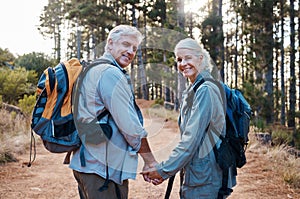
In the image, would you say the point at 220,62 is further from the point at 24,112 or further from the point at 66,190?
the point at 66,190

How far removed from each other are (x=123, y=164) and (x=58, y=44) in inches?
1583

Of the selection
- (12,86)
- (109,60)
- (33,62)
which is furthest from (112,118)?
(33,62)

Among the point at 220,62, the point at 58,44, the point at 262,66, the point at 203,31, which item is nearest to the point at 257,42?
the point at 262,66

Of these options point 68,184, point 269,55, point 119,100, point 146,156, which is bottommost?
point 68,184

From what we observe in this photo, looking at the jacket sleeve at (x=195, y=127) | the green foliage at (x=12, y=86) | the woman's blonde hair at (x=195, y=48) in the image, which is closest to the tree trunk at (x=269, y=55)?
the green foliage at (x=12, y=86)

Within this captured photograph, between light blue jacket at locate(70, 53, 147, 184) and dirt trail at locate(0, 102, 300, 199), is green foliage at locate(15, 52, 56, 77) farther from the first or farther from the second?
light blue jacket at locate(70, 53, 147, 184)

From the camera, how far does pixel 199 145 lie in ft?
6.76

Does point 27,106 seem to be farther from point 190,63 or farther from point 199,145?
point 199,145

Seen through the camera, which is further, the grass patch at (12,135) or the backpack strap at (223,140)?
the grass patch at (12,135)

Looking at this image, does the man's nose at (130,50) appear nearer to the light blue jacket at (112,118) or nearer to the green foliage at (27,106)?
the light blue jacket at (112,118)

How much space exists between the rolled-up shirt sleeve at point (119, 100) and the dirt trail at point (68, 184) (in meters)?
2.76

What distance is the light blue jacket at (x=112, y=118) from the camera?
1.88 meters

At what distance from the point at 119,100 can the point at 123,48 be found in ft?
1.17

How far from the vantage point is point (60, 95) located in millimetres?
1904
